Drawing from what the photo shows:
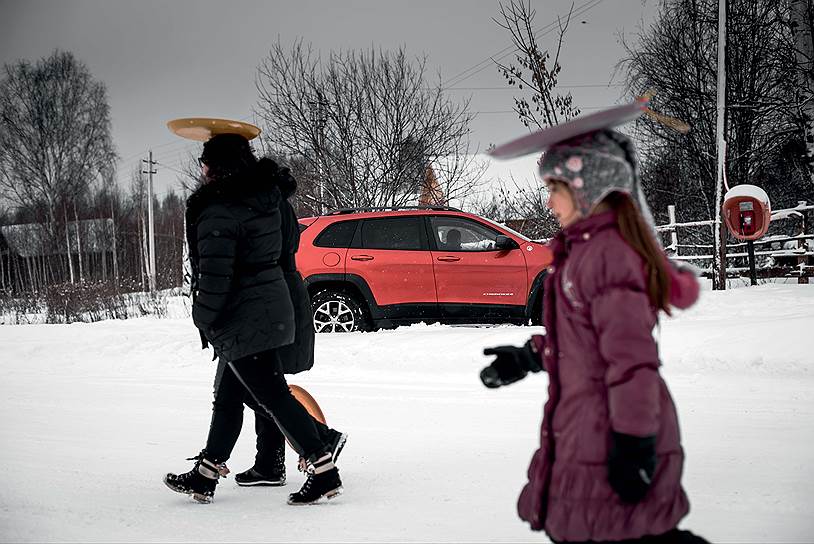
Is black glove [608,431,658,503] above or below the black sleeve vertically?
below

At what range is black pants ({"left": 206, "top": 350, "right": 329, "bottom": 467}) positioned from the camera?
163 inches

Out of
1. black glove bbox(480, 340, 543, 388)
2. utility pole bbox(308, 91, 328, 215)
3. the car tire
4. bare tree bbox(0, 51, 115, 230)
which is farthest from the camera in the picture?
bare tree bbox(0, 51, 115, 230)

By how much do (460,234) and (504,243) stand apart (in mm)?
646

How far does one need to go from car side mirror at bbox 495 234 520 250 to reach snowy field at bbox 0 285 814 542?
1.07 m

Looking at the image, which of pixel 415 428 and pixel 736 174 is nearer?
pixel 415 428

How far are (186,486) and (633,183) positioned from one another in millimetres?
2895

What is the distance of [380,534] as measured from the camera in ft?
12.5

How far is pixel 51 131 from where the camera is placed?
38.9 m

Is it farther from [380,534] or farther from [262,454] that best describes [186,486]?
[380,534]

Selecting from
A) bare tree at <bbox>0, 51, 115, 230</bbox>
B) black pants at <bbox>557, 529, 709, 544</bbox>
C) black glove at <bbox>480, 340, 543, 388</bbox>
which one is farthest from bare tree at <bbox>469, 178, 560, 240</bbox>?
bare tree at <bbox>0, 51, 115, 230</bbox>

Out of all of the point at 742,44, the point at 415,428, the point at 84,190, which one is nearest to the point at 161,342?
the point at 415,428

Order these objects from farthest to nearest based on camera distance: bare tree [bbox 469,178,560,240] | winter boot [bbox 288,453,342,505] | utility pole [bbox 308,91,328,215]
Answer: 1. utility pole [bbox 308,91,328,215]
2. bare tree [bbox 469,178,560,240]
3. winter boot [bbox 288,453,342,505]

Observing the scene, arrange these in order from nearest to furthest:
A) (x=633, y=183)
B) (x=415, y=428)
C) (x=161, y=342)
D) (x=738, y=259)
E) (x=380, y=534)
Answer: (x=633, y=183) < (x=380, y=534) < (x=415, y=428) < (x=161, y=342) < (x=738, y=259)

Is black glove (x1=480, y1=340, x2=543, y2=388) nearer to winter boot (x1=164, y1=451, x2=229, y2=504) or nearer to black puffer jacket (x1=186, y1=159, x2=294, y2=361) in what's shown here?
black puffer jacket (x1=186, y1=159, x2=294, y2=361)
